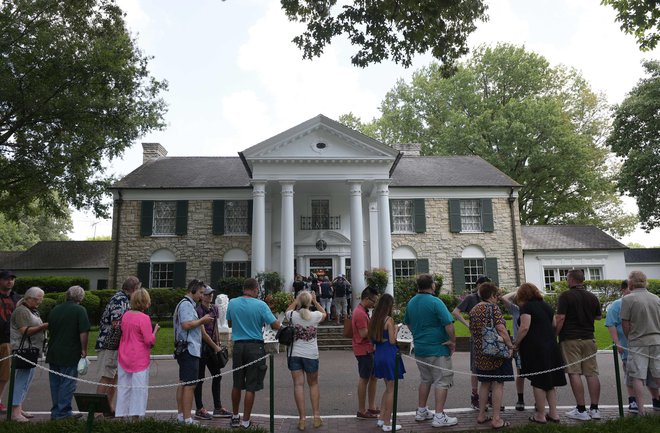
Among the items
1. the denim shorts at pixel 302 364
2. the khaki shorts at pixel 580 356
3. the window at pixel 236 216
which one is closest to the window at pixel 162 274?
the window at pixel 236 216

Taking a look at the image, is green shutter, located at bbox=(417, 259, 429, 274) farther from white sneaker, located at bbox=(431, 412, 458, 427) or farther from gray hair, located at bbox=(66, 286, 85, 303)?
gray hair, located at bbox=(66, 286, 85, 303)

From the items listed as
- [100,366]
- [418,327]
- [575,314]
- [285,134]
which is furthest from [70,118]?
[575,314]

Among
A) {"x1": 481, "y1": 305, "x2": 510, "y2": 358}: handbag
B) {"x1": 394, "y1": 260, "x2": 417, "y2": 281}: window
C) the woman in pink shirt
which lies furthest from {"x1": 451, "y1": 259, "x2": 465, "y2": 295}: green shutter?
the woman in pink shirt

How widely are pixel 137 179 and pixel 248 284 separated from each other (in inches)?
739

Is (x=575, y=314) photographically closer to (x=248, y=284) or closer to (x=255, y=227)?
(x=248, y=284)

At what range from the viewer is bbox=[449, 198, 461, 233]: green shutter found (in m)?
22.3

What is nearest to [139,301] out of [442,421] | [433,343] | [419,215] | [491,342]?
[433,343]

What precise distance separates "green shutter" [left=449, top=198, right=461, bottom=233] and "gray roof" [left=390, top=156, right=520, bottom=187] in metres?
0.86

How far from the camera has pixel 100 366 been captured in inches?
247

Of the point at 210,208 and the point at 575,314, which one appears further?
the point at 210,208

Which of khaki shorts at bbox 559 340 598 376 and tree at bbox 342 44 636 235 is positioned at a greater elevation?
tree at bbox 342 44 636 235

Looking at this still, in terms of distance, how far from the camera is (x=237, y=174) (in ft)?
77.4

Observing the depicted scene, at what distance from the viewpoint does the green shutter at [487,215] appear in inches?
880

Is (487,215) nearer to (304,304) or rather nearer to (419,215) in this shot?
(419,215)
